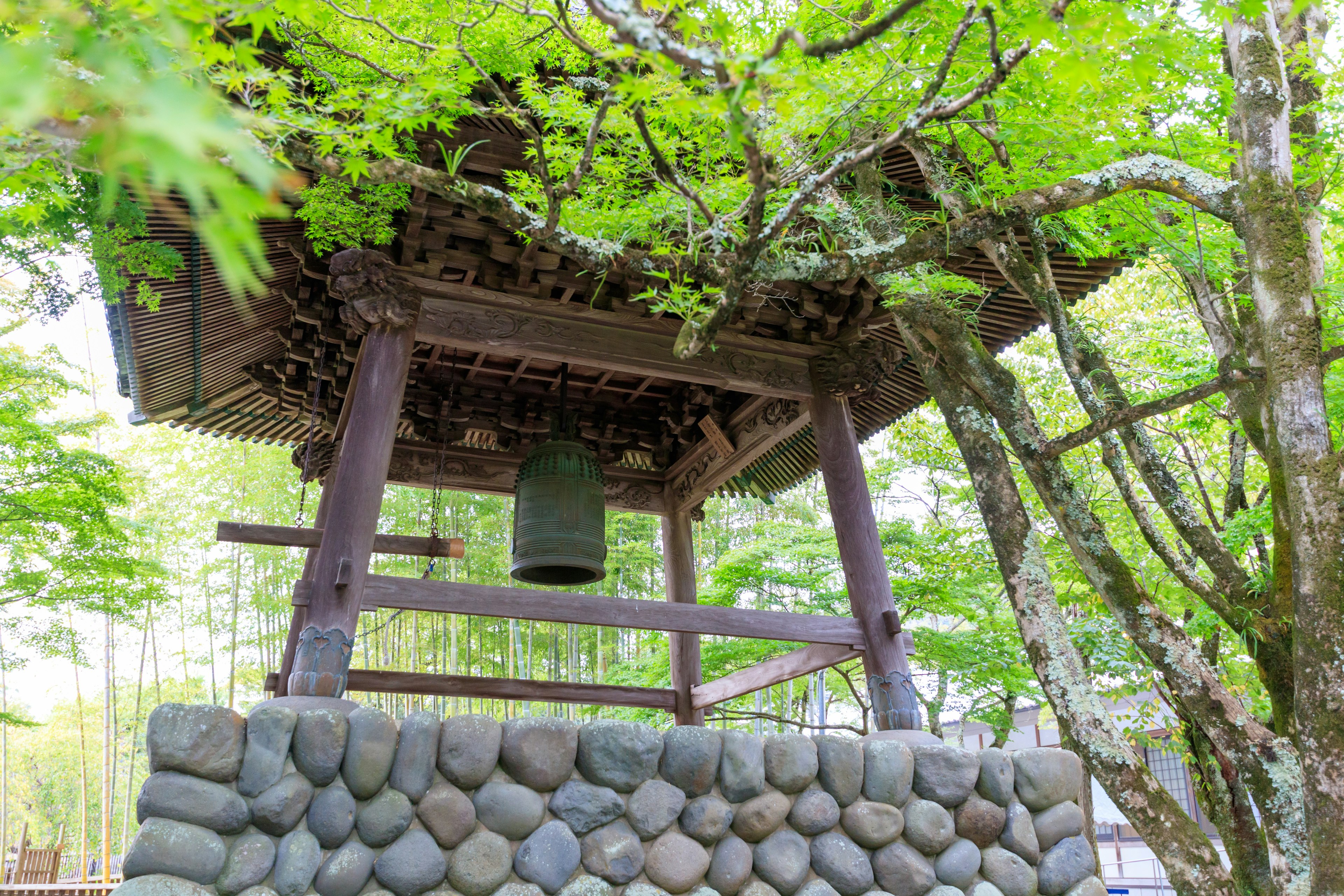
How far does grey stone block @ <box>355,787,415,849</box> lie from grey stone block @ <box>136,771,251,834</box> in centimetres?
42

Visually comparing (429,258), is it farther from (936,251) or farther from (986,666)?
(986,666)

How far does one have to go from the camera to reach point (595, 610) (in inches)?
203

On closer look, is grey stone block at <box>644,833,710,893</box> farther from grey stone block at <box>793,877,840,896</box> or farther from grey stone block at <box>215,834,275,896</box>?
grey stone block at <box>215,834,275,896</box>

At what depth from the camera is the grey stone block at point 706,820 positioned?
12.3 ft

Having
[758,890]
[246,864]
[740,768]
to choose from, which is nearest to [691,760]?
[740,768]

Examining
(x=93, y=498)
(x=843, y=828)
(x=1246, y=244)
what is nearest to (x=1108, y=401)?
(x=1246, y=244)

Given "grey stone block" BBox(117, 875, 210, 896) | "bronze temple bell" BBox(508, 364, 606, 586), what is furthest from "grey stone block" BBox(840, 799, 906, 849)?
"grey stone block" BBox(117, 875, 210, 896)

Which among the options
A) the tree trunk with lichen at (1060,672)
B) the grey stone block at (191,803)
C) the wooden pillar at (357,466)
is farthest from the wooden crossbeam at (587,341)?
the grey stone block at (191,803)

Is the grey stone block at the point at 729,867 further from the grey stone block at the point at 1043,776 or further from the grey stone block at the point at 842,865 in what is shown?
the grey stone block at the point at 1043,776

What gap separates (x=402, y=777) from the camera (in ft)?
11.3

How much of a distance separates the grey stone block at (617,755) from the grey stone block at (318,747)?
95 centimetres

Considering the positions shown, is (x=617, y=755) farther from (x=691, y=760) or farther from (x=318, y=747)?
(x=318, y=747)

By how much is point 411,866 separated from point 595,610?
2.00 m

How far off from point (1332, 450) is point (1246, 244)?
3.02 feet
